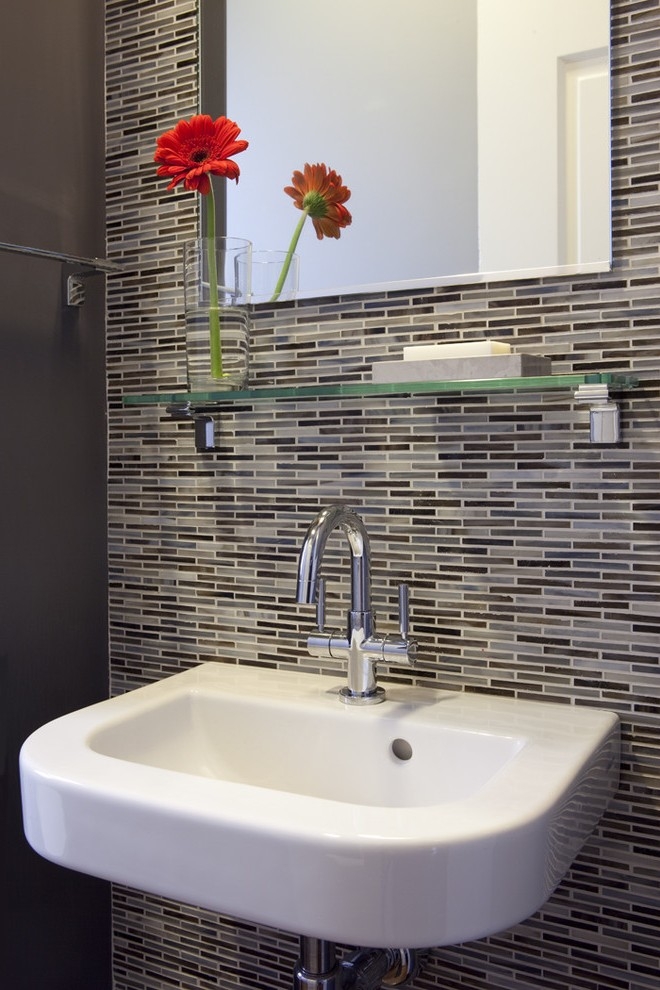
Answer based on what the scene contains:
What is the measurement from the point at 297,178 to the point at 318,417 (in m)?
0.35

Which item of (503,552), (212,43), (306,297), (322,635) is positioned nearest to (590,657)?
(503,552)

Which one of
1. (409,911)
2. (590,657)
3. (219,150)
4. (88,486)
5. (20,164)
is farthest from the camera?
(88,486)

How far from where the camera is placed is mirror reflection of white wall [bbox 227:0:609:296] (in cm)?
119

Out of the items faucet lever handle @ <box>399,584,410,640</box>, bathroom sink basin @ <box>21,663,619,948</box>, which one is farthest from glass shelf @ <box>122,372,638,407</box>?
bathroom sink basin @ <box>21,663,619,948</box>

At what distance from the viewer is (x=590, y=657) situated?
3.89 feet

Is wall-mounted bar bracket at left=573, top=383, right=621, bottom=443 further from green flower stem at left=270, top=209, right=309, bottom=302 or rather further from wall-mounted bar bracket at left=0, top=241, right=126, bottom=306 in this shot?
wall-mounted bar bracket at left=0, top=241, right=126, bottom=306

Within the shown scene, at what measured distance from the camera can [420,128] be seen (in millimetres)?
1282

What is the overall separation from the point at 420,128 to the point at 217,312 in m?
0.38

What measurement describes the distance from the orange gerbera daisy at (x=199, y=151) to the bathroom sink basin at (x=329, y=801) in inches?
28.0

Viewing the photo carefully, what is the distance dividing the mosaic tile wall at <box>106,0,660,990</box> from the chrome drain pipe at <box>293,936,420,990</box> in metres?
0.19

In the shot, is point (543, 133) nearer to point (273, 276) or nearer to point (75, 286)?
point (273, 276)

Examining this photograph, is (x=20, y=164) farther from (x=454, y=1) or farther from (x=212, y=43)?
(x=454, y=1)

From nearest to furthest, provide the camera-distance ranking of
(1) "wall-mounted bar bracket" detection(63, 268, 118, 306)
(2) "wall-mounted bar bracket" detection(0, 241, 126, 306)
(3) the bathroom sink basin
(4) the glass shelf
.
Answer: (3) the bathroom sink basin → (4) the glass shelf → (2) "wall-mounted bar bracket" detection(0, 241, 126, 306) → (1) "wall-mounted bar bracket" detection(63, 268, 118, 306)

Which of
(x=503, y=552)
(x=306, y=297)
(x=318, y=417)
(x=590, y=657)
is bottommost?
(x=590, y=657)
